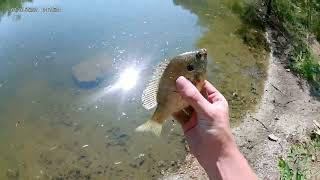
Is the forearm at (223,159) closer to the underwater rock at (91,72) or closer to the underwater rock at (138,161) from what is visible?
the underwater rock at (138,161)

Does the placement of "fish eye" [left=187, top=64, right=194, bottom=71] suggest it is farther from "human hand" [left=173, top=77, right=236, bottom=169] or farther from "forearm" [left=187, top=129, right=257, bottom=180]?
"forearm" [left=187, top=129, right=257, bottom=180]

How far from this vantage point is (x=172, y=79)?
11.7ft

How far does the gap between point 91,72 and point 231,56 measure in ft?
13.4

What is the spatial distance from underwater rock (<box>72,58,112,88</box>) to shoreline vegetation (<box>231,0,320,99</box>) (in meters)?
4.69

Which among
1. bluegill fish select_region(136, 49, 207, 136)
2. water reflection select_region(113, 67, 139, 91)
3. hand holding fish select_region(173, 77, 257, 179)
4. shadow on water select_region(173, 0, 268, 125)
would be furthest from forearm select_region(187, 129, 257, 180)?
water reflection select_region(113, 67, 139, 91)

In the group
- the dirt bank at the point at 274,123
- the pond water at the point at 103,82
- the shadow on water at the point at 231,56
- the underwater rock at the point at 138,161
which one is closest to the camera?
the dirt bank at the point at 274,123

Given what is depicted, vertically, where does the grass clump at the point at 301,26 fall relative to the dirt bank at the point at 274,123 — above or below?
above

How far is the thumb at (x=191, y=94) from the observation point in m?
3.43

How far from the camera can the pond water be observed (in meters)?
9.11

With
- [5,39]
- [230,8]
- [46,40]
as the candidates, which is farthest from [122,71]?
[230,8]

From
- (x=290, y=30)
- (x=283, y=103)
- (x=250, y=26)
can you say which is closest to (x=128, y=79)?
(x=283, y=103)

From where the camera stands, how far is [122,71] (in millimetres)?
11930

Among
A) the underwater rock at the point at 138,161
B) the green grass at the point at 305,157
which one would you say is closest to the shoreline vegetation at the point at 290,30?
the green grass at the point at 305,157

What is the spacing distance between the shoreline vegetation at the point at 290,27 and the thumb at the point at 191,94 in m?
9.61
